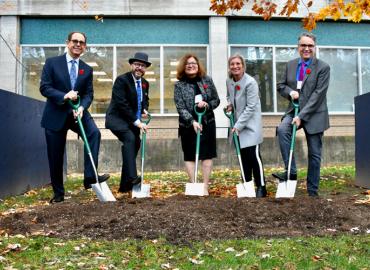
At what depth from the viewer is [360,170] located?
817 cm

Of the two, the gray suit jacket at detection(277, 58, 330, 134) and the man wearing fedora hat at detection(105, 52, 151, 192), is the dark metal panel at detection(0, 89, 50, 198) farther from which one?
the gray suit jacket at detection(277, 58, 330, 134)

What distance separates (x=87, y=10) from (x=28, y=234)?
11.8 metres

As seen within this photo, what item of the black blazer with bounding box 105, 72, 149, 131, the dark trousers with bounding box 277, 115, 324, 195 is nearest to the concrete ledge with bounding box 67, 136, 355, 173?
the black blazer with bounding box 105, 72, 149, 131

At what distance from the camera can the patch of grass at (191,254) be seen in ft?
12.0

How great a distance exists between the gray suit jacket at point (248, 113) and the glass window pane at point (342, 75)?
9.95 meters

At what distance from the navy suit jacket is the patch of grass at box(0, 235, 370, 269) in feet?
7.64

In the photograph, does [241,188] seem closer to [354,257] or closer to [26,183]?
[354,257]

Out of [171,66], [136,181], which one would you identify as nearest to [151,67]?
[171,66]

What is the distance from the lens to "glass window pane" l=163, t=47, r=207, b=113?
15211 mm

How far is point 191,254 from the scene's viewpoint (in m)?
3.94

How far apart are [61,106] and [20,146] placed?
1851 mm

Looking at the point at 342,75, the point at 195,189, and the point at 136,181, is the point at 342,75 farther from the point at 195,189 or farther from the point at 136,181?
the point at 136,181

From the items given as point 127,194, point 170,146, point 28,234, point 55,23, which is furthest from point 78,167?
point 28,234

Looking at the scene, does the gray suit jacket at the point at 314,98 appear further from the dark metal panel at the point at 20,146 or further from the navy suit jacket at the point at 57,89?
the dark metal panel at the point at 20,146
